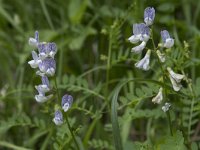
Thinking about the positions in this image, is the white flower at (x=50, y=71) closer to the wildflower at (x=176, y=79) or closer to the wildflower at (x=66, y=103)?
the wildflower at (x=66, y=103)

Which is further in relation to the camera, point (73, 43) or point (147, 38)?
point (73, 43)

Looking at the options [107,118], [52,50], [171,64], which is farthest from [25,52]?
[52,50]

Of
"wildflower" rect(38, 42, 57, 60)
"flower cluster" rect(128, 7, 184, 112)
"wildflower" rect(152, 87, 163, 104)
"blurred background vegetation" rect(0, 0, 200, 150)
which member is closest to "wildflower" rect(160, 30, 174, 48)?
"flower cluster" rect(128, 7, 184, 112)

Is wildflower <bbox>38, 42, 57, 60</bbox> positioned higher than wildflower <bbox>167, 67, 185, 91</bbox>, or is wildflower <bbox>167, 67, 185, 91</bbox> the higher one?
wildflower <bbox>38, 42, 57, 60</bbox>

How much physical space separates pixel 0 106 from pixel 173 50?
1.30m

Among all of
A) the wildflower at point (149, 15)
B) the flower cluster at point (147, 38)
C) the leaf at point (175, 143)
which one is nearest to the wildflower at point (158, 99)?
the flower cluster at point (147, 38)

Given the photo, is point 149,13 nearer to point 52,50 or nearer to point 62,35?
point 52,50

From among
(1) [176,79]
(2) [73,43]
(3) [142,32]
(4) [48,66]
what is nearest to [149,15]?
(3) [142,32]

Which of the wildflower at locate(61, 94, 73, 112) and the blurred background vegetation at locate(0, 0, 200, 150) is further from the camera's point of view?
the blurred background vegetation at locate(0, 0, 200, 150)

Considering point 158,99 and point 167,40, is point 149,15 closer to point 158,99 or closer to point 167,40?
point 167,40

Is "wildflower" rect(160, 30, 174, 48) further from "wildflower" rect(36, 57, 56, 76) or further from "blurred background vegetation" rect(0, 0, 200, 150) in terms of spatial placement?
"blurred background vegetation" rect(0, 0, 200, 150)

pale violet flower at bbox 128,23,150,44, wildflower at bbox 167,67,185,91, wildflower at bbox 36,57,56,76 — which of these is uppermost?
pale violet flower at bbox 128,23,150,44

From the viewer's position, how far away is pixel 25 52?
2988 mm

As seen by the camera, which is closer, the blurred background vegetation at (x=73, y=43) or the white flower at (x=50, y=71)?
the white flower at (x=50, y=71)
